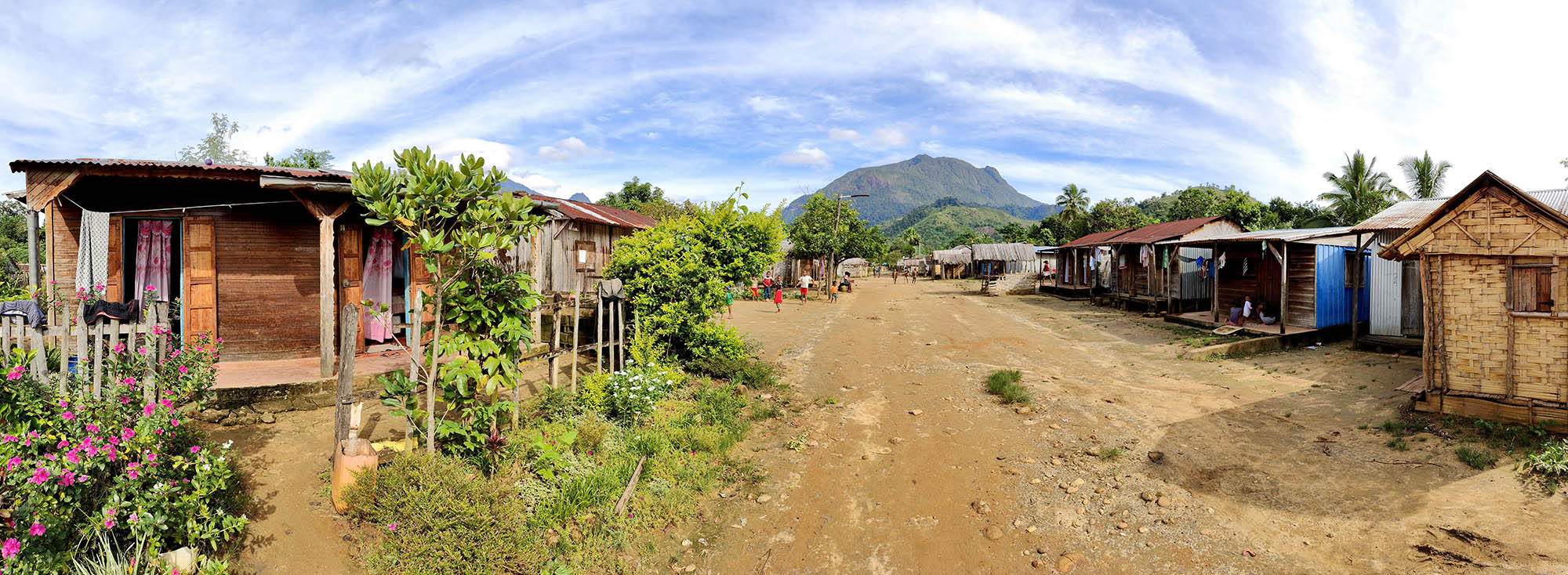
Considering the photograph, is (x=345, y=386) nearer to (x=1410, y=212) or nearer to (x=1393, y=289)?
(x=1393, y=289)

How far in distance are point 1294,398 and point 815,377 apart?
23.2ft

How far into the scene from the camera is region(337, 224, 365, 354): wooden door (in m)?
8.85

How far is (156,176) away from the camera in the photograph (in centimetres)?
729

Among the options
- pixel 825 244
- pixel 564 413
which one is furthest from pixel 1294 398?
pixel 825 244

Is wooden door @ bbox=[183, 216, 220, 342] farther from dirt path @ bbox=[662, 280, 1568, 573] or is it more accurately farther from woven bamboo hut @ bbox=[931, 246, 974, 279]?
woven bamboo hut @ bbox=[931, 246, 974, 279]

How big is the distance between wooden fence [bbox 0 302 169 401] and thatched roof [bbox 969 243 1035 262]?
48393 mm

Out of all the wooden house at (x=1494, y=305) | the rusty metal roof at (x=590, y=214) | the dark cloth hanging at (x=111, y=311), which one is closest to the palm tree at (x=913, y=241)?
the rusty metal roof at (x=590, y=214)

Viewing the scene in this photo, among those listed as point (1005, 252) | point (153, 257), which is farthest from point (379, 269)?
point (1005, 252)

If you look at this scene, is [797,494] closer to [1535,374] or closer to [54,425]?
[54,425]

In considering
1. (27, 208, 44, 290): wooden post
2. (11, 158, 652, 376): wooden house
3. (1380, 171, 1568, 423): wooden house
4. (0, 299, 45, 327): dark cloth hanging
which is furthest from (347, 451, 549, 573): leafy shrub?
(1380, 171, 1568, 423): wooden house

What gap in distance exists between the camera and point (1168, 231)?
25219 millimetres

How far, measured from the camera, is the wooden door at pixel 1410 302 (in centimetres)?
1252

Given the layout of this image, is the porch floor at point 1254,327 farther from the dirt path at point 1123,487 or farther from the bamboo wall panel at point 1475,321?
the bamboo wall panel at point 1475,321

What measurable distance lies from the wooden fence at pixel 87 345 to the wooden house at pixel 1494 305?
12178 millimetres
